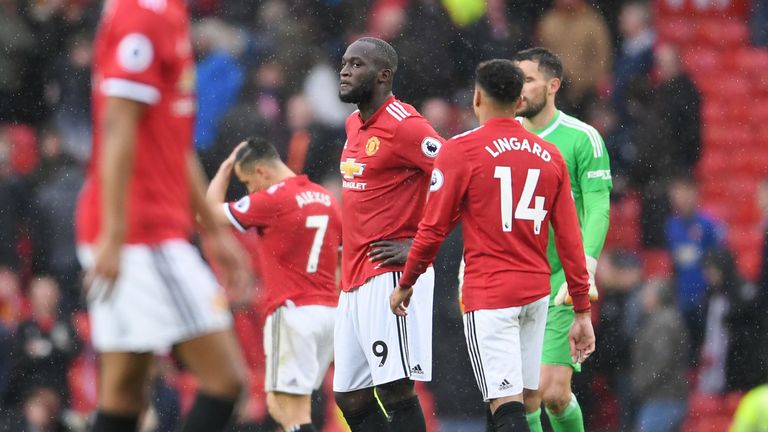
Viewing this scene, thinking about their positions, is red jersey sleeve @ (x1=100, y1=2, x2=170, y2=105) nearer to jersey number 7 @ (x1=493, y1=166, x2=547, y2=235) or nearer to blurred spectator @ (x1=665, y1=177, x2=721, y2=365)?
jersey number 7 @ (x1=493, y1=166, x2=547, y2=235)

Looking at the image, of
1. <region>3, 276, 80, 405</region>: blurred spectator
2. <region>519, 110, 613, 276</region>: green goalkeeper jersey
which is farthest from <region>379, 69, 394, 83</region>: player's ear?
<region>3, 276, 80, 405</region>: blurred spectator

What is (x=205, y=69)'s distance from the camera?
1149 cm

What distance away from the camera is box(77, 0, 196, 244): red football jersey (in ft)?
13.7

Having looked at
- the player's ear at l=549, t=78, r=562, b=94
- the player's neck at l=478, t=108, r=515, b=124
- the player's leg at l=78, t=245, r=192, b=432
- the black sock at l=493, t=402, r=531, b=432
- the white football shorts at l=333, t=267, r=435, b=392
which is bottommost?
the black sock at l=493, t=402, r=531, b=432

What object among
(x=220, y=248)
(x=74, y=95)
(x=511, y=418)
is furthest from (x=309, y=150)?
(x=220, y=248)

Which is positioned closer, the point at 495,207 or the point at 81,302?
the point at 495,207

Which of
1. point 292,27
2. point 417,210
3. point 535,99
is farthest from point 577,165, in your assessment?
point 292,27

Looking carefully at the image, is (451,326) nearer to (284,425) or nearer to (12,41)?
(284,425)

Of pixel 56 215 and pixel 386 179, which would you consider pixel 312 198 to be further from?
pixel 56 215

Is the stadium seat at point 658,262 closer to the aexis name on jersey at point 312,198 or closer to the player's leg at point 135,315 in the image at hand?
the aexis name on jersey at point 312,198

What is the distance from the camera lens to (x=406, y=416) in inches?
257

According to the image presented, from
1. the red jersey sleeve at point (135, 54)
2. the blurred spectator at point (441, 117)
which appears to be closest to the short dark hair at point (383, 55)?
the red jersey sleeve at point (135, 54)

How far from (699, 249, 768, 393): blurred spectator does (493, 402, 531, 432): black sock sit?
540 cm

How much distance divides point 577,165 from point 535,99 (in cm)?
42
